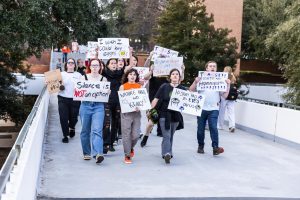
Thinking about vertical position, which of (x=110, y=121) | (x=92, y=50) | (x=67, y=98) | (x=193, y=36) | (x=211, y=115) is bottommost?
(x=110, y=121)

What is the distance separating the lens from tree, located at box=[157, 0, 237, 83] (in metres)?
28.5

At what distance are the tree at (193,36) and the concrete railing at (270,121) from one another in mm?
10853

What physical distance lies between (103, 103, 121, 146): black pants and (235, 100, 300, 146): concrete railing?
457cm

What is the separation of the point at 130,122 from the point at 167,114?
68 cm

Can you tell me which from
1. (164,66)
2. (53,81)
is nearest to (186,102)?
(164,66)

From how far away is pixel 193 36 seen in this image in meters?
29.0

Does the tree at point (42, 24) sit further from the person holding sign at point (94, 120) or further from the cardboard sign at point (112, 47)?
the person holding sign at point (94, 120)

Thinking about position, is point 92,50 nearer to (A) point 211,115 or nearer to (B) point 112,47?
(B) point 112,47

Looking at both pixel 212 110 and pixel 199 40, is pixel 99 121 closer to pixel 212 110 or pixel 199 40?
pixel 212 110

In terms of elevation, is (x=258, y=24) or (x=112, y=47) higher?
(x=258, y=24)

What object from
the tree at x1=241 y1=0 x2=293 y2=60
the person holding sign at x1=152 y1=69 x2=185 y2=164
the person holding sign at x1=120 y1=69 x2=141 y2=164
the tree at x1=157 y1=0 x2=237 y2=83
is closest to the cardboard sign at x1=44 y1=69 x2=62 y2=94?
the person holding sign at x1=120 y1=69 x2=141 y2=164

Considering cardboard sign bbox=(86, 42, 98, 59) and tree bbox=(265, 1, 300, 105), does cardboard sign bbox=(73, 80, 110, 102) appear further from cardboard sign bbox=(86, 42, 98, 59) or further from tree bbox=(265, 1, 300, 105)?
tree bbox=(265, 1, 300, 105)

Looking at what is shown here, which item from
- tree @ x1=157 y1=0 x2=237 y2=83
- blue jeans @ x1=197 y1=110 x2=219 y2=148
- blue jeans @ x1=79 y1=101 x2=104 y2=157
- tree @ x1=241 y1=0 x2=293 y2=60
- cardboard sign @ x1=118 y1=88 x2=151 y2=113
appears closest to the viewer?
blue jeans @ x1=79 y1=101 x2=104 y2=157

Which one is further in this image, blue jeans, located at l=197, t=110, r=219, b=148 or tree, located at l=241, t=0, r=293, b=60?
tree, located at l=241, t=0, r=293, b=60
